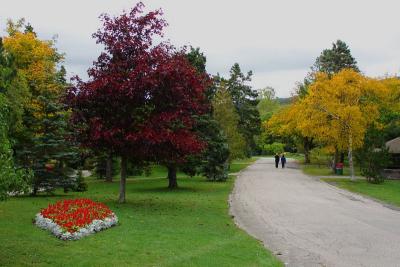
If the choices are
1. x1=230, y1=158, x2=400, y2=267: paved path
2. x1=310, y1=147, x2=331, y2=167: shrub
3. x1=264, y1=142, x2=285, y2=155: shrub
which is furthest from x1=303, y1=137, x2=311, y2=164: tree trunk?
x1=230, y1=158, x2=400, y2=267: paved path

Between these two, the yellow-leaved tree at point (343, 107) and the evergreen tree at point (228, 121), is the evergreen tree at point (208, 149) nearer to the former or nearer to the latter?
the evergreen tree at point (228, 121)

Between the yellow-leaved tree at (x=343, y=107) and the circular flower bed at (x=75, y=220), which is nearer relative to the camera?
the circular flower bed at (x=75, y=220)

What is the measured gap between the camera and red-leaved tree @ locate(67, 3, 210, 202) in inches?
674

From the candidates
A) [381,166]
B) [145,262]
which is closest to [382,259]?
[145,262]

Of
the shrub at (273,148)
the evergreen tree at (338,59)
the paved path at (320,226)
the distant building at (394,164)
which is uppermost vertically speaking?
the evergreen tree at (338,59)

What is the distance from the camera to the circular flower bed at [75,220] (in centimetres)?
1127

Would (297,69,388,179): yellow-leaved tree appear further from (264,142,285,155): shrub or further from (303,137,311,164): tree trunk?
(264,142,285,155): shrub

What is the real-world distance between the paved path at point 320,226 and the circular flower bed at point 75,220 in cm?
419

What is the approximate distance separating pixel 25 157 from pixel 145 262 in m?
14.8

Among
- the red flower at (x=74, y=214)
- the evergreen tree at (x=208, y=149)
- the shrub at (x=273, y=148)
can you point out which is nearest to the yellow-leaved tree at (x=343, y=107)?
the evergreen tree at (x=208, y=149)

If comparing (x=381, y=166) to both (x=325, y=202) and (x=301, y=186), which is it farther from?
(x=325, y=202)

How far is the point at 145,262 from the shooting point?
9.08 meters

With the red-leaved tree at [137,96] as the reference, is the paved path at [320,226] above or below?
below

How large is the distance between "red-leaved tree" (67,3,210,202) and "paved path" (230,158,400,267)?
407cm
